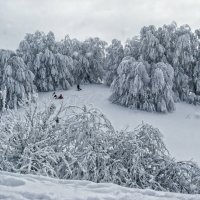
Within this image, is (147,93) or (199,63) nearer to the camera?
(147,93)

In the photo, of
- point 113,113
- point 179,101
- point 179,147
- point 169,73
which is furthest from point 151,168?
point 179,101

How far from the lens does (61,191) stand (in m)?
4.19

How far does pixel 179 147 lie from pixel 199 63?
10.7 meters

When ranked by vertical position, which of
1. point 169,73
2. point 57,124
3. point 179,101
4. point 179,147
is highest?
point 169,73

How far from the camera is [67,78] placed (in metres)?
29.0

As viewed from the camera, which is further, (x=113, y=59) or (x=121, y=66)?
(x=113, y=59)

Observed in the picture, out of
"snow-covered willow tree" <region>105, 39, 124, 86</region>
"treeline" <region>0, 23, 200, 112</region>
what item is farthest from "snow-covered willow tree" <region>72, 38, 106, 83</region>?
"snow-covered willow tree" <region>105, 39, 124, 86</region>

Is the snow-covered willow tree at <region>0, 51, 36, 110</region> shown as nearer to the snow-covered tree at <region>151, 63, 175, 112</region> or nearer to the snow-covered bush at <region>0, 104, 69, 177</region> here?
the snow-covered tree at <region>151, 63, 175, 112</region>

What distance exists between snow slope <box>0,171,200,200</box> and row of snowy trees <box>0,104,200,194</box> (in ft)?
6.46

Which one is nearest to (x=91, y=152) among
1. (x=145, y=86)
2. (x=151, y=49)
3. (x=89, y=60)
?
(x=145, y=86)

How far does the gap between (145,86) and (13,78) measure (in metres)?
8.61

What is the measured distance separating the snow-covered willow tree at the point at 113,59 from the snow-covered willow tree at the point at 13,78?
730cm

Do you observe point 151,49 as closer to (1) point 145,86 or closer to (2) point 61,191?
(1) point 145,86

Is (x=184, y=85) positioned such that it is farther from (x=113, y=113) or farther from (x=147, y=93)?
(x=113, y=113)
